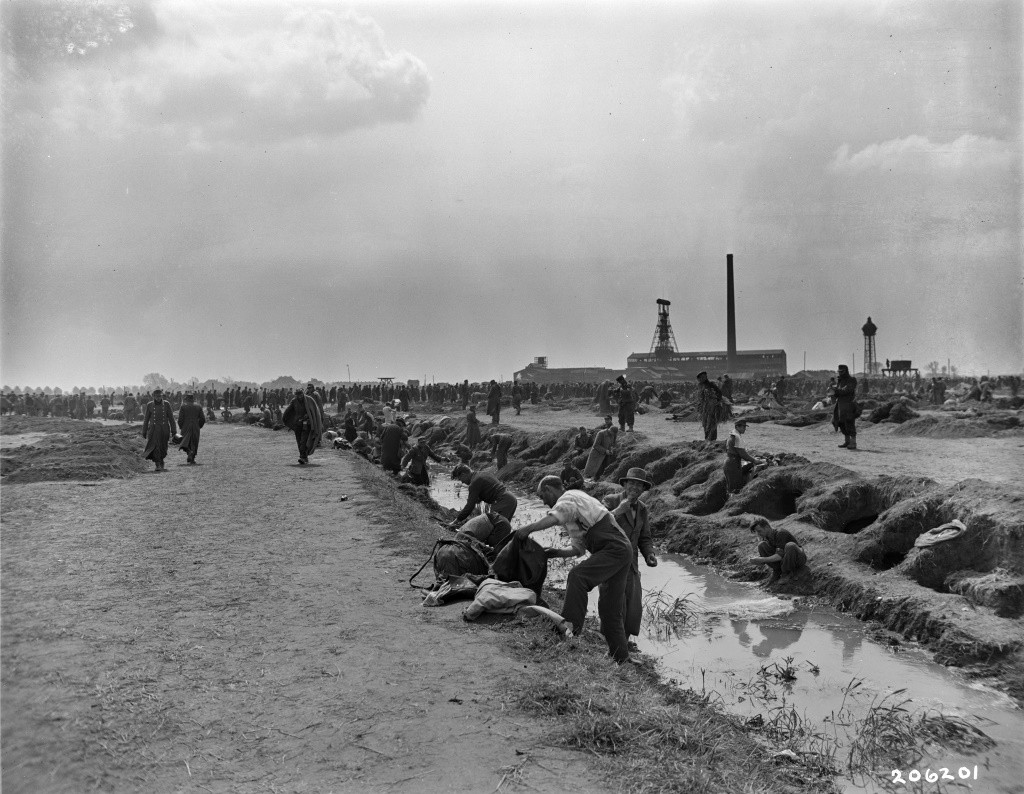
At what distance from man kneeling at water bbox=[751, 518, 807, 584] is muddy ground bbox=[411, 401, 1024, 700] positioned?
0.17 meters

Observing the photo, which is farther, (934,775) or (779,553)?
(779,553)

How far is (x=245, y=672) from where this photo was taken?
4.90 metres

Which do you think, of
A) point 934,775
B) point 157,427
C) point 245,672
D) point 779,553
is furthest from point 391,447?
point 934,775

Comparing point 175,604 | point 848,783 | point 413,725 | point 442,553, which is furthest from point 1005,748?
point 175,604

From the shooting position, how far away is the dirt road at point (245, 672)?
369 cm

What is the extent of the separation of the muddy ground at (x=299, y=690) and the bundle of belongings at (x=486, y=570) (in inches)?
8.8

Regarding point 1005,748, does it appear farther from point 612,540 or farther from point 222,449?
point 222,449

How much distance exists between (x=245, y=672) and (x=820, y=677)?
4.78 m

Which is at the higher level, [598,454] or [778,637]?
[598,454]

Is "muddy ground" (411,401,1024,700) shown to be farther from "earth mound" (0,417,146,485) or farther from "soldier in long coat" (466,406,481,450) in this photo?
"earth mound" (0,417,146,485)

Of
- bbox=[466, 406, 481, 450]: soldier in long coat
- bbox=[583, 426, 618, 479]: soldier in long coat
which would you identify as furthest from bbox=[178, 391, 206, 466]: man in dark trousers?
bbox=[583, 426, 618, 479]: soldier in long coat

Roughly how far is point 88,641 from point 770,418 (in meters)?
22.5

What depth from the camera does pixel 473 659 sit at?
520 cm

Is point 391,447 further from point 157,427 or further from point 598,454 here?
point 598,454
